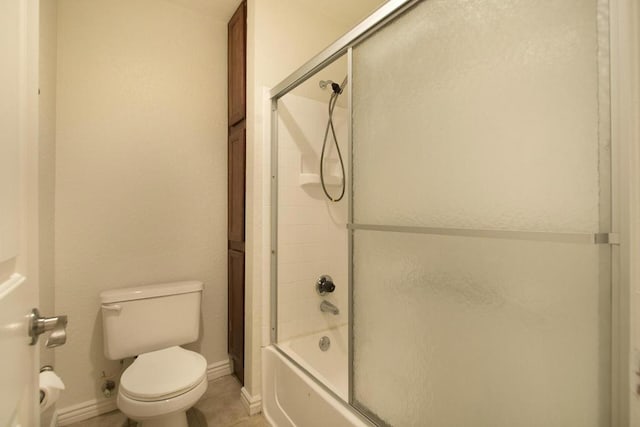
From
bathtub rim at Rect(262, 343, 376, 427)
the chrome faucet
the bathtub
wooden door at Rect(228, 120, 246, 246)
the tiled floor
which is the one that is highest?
wooden door at Rect(228, 120, 246, 246)

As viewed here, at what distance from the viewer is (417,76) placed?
3.38ft

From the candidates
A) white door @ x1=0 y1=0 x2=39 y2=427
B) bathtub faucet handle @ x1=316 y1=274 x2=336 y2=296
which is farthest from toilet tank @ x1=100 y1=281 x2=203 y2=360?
white door @ x1=0 y1=0 x2=39 y2=427

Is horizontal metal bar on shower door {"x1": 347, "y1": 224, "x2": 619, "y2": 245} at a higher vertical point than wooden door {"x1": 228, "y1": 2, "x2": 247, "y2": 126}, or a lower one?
lower

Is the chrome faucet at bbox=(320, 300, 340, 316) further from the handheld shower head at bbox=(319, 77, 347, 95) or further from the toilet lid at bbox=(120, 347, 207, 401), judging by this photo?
the handheld shower head at bbox=(319, 77, 347, 95)

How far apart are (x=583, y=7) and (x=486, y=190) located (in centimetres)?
45

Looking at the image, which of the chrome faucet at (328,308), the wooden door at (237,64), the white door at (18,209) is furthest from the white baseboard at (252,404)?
the wooden door at (237,64)

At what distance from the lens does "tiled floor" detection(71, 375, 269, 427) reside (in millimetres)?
1699

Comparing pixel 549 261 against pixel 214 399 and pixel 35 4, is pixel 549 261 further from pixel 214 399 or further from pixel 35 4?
pixel 214 399

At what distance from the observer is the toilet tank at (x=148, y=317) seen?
1664 millimetres

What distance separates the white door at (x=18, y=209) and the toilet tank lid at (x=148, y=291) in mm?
1117

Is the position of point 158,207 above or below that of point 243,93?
below

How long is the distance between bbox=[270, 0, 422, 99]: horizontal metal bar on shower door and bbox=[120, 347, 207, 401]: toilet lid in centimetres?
160

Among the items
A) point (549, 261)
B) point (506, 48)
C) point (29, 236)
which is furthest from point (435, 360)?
point (29, 236)

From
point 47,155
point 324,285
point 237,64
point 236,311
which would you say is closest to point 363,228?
point 324,285
